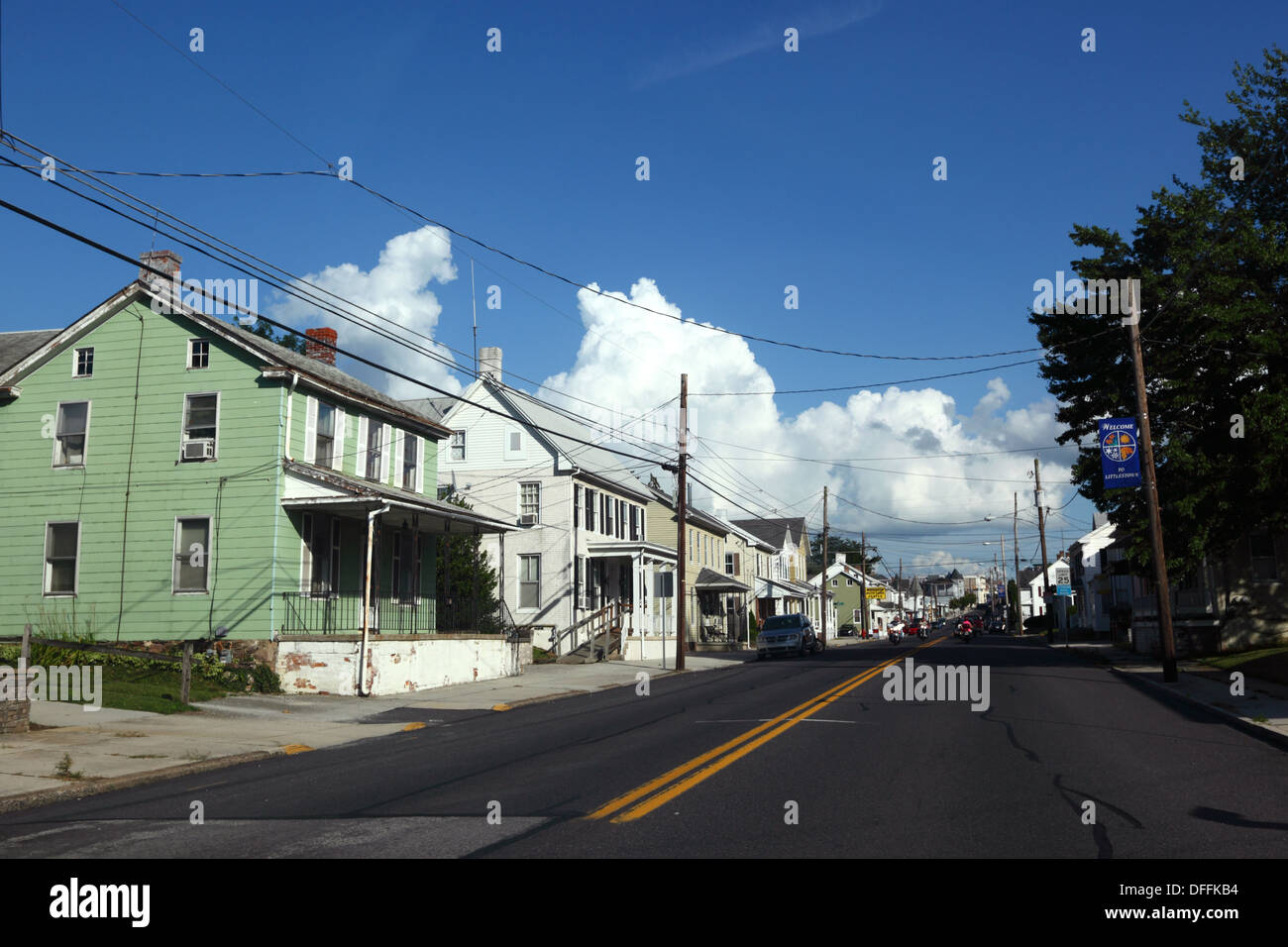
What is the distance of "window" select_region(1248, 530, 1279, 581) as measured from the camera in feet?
102

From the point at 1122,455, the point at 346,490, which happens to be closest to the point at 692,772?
the point at 346,490

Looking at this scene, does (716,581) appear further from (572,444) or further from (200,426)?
(200,426)

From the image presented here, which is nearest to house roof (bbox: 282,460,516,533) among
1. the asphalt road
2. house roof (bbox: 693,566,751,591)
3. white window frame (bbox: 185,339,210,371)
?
white window frame (bbox: 185,339,210,371)

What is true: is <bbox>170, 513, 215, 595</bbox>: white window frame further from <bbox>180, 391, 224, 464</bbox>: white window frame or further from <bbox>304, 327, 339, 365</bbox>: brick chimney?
<bbox>304, 327, 339, 365</bbox>: brick chimney

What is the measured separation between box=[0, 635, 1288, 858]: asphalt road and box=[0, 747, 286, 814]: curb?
1.20ft

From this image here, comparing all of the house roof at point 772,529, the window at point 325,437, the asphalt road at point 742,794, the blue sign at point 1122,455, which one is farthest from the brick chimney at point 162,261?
the house roof at point 772,529

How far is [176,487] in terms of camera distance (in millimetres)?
24188

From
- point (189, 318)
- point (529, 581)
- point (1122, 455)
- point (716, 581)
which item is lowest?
point (529, 581)

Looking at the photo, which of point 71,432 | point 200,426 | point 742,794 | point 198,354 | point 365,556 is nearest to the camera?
point 742,794

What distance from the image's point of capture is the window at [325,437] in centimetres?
2552

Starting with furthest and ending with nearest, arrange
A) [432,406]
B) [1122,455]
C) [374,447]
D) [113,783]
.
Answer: [432,406] → [374,447] → [1122,455] → [113,783]

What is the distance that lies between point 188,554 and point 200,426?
304 cm
